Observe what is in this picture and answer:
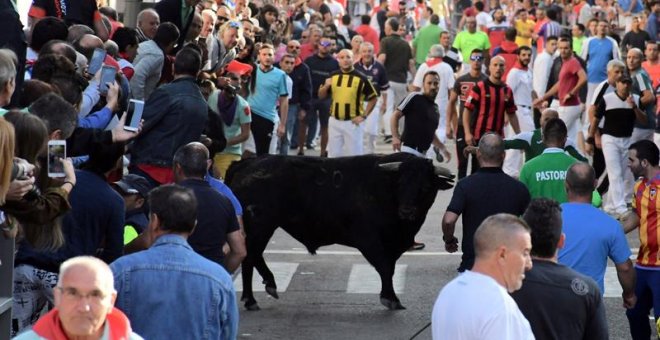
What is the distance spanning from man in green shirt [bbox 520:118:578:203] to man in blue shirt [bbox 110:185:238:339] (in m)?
5.67

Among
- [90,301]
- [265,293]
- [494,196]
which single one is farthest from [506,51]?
[90,301]

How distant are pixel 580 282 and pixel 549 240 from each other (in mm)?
290

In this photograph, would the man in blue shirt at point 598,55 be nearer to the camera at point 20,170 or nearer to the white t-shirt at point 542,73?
the white t-shirt at point 542,73

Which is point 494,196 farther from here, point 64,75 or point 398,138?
point 398,138

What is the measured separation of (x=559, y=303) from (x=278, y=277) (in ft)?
27.3

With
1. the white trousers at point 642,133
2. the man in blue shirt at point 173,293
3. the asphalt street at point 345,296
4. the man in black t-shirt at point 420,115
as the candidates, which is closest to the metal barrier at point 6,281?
the man in blue shirt at point 173,293

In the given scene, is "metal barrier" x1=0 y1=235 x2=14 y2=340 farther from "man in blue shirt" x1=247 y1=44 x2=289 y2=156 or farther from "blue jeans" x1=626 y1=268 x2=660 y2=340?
"man in blue shirt" x1=247 y1=44 x2=289 y2=156

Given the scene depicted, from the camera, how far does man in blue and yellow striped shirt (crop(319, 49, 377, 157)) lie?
24.1 meters

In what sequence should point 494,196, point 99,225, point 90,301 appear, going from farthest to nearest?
point 494,196 → point 99,225 → point 90,301

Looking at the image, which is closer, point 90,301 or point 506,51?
point 90,301

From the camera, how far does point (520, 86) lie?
25.9 meters

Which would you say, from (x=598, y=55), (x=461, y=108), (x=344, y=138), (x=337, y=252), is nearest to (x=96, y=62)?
(x=337, y=252)

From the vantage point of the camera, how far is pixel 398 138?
811 inches

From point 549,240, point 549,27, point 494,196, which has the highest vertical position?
point 549,240
